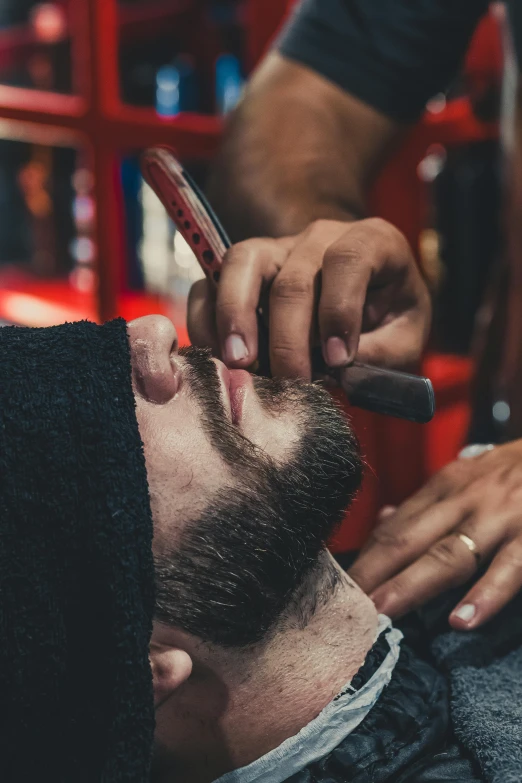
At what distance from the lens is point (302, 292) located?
2.80ft

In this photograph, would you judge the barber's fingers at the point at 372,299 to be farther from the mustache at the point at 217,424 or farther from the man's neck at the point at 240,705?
the man's neck at the point at 240,705

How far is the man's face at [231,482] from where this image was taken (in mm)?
753

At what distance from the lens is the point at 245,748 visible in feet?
2.67

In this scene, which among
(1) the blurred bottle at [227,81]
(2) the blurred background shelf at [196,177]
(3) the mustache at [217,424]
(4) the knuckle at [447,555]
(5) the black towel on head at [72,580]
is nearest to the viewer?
(5) the black towel on head at [72,580]

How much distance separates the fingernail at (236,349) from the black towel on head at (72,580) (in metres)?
0.17

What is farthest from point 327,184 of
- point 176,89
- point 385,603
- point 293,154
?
point 176,89

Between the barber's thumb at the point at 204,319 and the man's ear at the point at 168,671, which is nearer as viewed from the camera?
the man's ear at the point at 168,671

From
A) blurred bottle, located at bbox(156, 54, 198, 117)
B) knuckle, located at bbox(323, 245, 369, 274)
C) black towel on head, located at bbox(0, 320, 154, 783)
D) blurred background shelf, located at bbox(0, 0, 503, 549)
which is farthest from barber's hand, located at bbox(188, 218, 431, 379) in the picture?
blurred bottle, located at bbox(156, 54, 198, 117)

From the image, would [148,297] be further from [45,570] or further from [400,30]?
[45,570]

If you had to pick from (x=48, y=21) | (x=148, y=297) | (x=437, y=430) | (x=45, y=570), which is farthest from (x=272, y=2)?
(x=45, y=570)

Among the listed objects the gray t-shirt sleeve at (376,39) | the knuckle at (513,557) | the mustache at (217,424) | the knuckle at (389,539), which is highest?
the gray t-shirt sleeve at (376,39)

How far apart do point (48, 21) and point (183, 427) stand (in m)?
2.35

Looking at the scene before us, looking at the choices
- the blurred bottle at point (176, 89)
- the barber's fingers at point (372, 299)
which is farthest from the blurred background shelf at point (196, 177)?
the barber's fingers at point (372, 299)

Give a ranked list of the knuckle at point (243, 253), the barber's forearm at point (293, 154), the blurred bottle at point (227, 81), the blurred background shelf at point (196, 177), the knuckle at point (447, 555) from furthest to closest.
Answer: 1. the blurred bottle at point (227, 81)
2. the blurred background shelf at point (196, 177)
3. the barber's forearm at point (293, 154)
4. the knuckle at point (447, 555)
5. the knuckle at point (243, 253)
